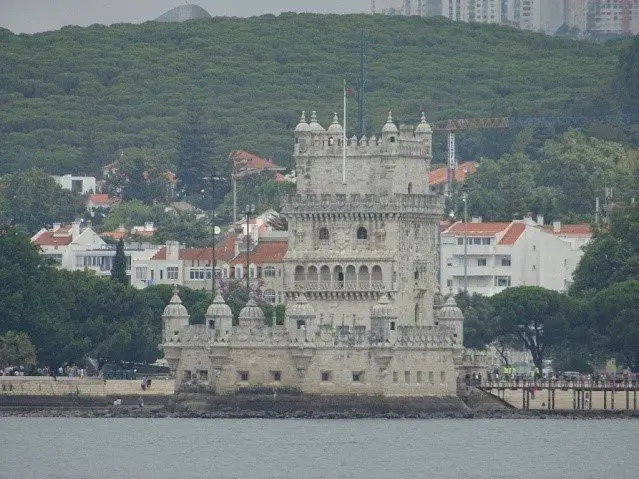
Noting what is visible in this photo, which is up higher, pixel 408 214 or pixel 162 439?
pixel 408 214

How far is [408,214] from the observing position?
14300 centimetres

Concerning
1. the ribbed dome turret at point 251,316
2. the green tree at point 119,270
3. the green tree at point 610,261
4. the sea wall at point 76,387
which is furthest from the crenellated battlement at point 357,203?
the green tree at point 119,270

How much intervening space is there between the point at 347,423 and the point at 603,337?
26.2 metres

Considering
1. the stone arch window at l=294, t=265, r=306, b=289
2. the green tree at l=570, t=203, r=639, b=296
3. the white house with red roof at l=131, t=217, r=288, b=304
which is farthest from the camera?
the white house with red roof at l=131, t=217, r=288, b=304

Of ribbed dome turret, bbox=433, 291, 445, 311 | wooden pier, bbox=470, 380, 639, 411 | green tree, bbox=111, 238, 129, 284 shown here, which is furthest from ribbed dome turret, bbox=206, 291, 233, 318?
green tree, bbox=111, 238, 129, 284

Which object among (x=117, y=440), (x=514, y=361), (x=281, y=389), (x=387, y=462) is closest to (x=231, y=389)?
(x=281, y=389)

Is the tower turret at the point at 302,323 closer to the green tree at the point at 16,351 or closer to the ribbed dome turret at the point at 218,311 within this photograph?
the ribbed dome turret at the point at 218,311

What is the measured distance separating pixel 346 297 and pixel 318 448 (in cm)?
1697

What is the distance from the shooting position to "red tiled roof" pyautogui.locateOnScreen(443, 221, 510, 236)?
192 metres

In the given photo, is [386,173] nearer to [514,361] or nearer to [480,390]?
[480,390]

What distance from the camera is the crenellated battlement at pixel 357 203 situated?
142 metres

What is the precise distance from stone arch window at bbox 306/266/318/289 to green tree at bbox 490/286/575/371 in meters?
21.1

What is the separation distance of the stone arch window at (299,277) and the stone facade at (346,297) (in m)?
0.04

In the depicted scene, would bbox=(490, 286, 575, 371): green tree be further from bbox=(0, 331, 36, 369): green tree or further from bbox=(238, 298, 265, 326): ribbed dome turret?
bbox=(0, 331, 36, 369): green tree
